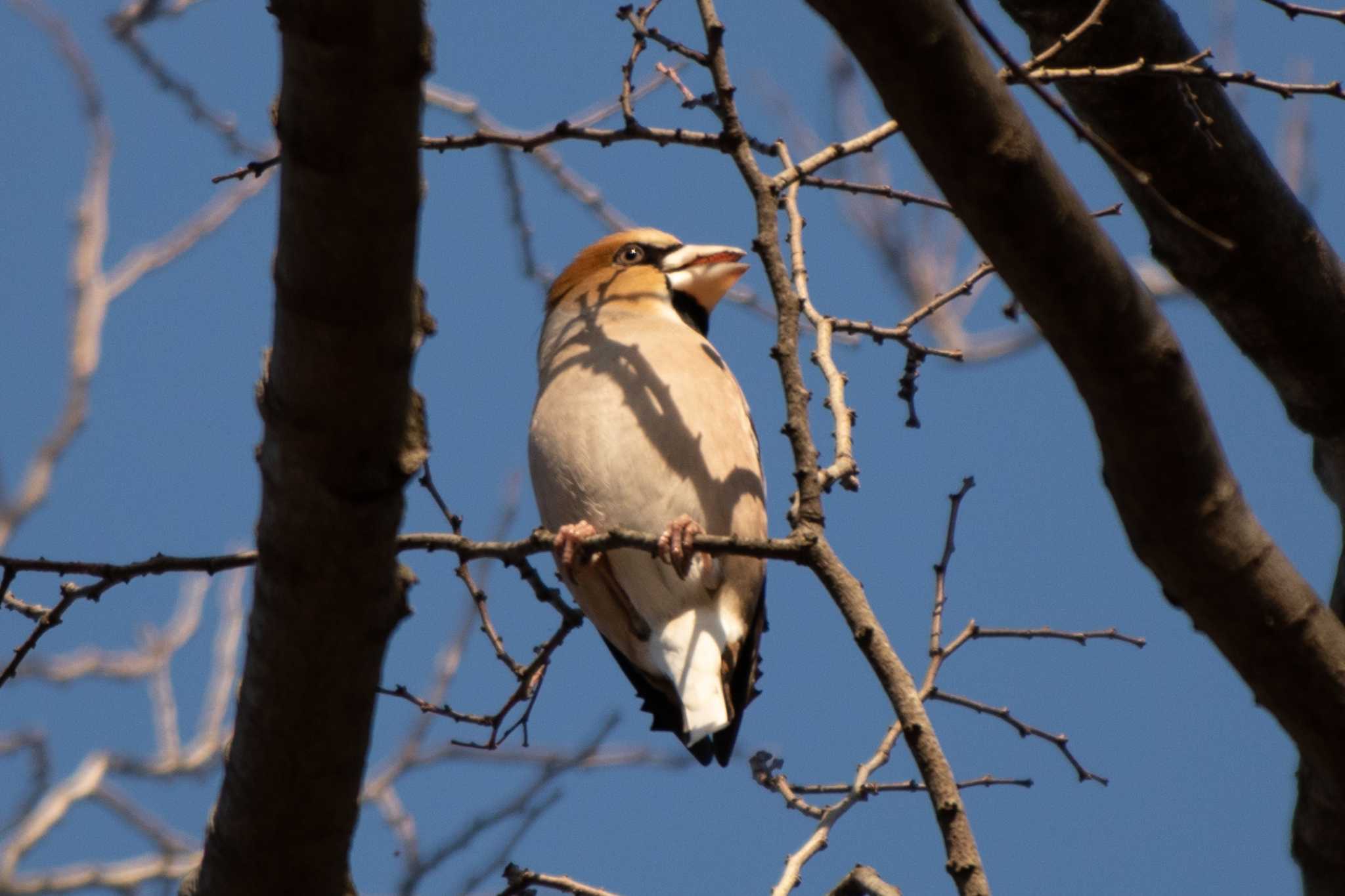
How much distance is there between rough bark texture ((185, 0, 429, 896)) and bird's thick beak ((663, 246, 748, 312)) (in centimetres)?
284

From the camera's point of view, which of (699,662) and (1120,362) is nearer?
(1120,362)

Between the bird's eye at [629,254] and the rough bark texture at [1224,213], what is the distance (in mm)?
2017

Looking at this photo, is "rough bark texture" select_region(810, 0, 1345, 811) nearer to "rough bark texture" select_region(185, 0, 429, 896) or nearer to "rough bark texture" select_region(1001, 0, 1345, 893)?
"rough bark texture" select_region(1001, 0, 1345, 893)

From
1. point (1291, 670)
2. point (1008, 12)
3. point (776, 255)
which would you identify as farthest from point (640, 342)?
point (1291, 670)

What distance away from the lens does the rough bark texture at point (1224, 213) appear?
3654 millimetres

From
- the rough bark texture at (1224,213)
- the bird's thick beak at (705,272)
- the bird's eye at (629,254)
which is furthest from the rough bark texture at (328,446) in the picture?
the bird's eye at (629,254)

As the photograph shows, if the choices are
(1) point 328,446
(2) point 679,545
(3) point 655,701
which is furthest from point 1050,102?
(3) point 655,701

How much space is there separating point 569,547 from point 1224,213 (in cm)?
177

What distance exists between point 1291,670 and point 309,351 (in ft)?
6.84

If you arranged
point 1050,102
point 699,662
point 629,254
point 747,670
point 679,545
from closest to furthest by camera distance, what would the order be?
point 1050,102 < point 679,545 < point 699,662 < point 747,670 < point 629,254

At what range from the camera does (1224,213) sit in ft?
12.2

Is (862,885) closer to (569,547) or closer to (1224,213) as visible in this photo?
(569,547)

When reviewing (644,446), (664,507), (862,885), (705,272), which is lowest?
(862,885)

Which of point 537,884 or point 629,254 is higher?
point 629,254
